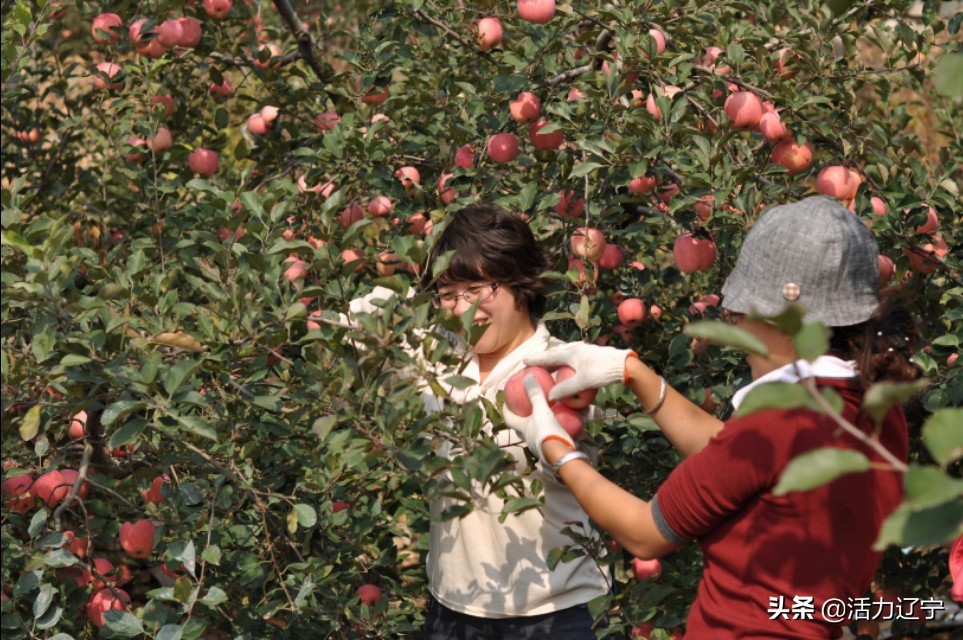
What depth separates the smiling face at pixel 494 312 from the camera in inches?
79.6

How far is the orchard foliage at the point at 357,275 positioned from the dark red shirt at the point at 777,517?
276 millimetres

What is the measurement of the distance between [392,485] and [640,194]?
782 millimetres

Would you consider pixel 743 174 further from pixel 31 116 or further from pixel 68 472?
pixel 31 116

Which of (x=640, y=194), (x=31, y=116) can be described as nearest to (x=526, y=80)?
(x=640, y=194)

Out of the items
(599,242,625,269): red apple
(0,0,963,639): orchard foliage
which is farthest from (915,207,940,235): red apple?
(599,242,625,269): red apple

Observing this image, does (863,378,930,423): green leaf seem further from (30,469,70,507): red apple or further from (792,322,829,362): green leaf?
(30,469,70,507): red apple

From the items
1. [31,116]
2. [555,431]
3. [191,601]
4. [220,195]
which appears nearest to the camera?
[555,431]

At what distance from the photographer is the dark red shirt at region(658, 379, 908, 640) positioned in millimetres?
1382

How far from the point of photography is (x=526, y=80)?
246 cm

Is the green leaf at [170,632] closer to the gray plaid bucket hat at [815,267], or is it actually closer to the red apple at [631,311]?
the gray plaid bucket hat at [815,267]

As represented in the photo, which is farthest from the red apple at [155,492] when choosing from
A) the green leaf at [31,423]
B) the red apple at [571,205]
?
the red apple at [571,205]

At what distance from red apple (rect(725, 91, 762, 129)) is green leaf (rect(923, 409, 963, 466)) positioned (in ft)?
4.79

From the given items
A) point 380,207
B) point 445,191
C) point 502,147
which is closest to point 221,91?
point 380,207

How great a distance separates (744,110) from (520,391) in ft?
2.94
